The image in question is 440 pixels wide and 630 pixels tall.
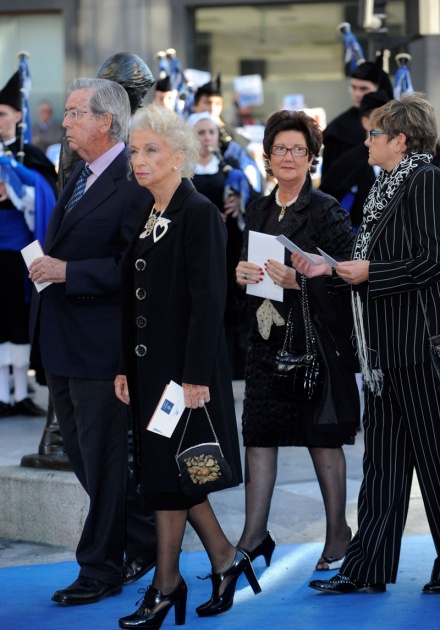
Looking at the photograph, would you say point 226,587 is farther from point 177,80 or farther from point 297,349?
point 177,80

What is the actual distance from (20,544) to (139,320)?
6.47 ft

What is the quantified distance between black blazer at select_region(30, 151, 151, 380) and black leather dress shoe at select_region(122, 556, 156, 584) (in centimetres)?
89

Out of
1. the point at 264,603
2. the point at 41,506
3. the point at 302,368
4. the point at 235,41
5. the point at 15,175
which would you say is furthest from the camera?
the point at 235,41

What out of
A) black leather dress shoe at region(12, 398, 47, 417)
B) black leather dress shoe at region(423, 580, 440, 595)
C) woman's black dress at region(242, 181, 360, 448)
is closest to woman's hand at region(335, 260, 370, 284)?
woman's black dress at region(242, 181, 360, 448)

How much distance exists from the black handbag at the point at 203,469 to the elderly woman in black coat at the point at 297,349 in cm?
84

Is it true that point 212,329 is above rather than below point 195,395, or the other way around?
above

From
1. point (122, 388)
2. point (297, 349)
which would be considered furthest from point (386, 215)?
point (122, 388)

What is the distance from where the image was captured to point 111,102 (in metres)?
5.38

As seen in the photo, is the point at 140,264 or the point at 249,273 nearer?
the point at 140,264

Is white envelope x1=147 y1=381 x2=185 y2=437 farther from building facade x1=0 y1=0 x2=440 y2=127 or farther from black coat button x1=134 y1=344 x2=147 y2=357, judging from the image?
building facade x1=0 y1=0 x2=440 y2=127

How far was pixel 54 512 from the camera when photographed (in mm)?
6227

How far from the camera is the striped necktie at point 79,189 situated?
17.9ft

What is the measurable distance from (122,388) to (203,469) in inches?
20.2

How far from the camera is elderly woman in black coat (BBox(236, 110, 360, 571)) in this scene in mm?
5485
